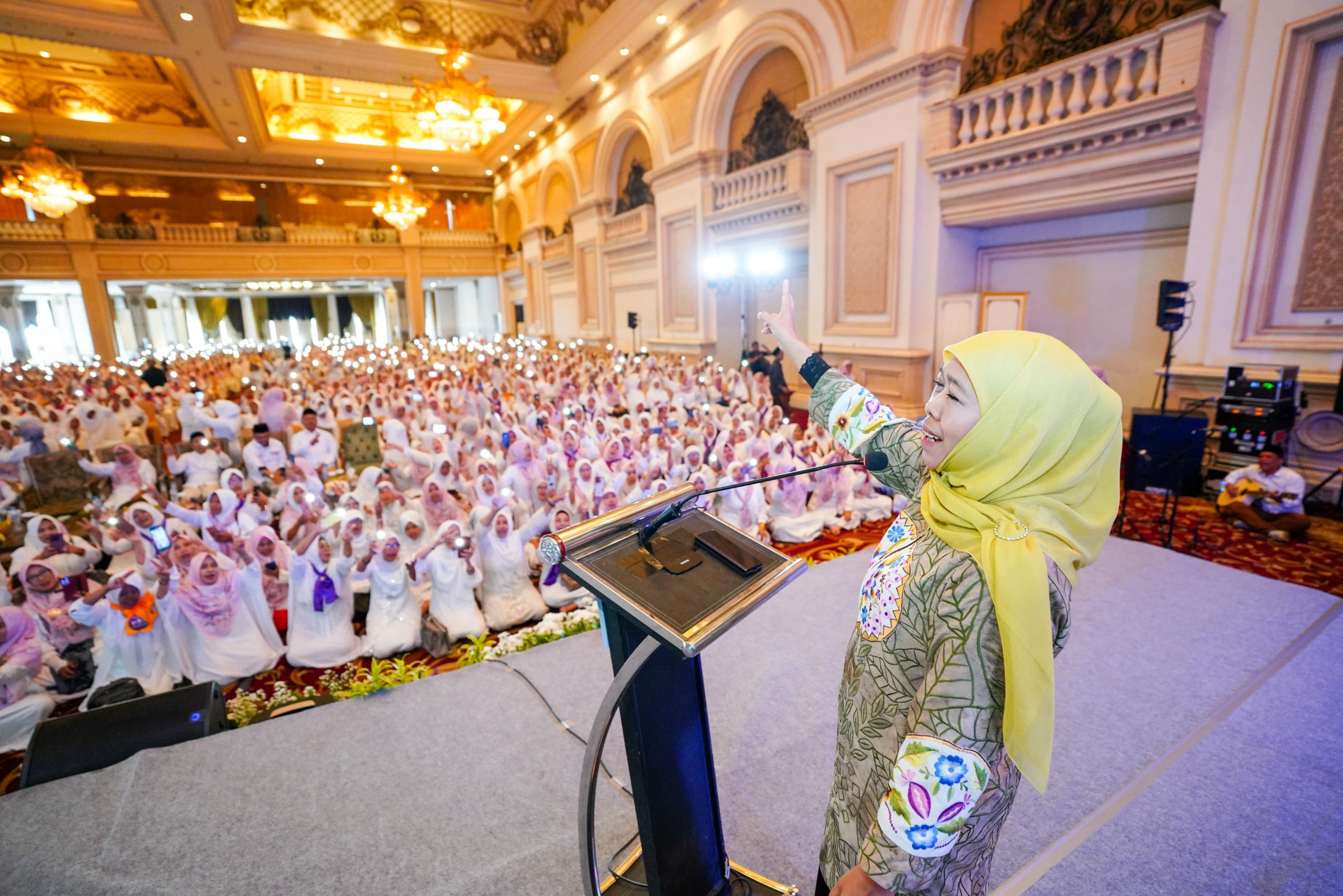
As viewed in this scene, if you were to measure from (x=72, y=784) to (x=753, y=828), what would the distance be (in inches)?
105

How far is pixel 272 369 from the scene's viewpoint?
51.5 feet

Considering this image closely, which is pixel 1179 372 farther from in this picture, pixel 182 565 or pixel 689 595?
pixel 182 565

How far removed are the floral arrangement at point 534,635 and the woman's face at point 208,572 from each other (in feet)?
5.23

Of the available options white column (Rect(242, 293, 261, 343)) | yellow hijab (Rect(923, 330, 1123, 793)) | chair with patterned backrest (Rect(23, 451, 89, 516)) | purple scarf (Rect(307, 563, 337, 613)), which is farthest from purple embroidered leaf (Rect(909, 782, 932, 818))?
white column (Rect(242, 293, 261, 343))

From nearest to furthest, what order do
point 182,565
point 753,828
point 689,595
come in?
point 689,595 → point 753,828 → point 182,565

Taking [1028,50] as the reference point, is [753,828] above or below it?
below

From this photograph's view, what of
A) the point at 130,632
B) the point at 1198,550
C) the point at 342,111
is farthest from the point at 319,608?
the point at 342,111

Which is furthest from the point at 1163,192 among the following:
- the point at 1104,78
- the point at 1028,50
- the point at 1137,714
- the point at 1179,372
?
the point at 1137,714

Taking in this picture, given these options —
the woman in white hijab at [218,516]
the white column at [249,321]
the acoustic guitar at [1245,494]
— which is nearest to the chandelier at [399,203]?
the woman in white hijab at [218,516]

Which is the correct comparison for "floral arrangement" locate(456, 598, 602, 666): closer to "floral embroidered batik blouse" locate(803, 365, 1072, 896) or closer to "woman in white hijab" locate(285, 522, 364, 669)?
"woman in white hijab" locate(285, 522, 364, 669)

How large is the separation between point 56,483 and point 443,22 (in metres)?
12.9

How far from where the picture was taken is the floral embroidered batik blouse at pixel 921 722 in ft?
3.23

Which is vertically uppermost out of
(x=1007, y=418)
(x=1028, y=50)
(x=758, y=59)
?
(x=758, y=59)

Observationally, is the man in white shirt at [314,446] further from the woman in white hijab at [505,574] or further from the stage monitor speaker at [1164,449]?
the stage monitor speaker at [1164,449]
